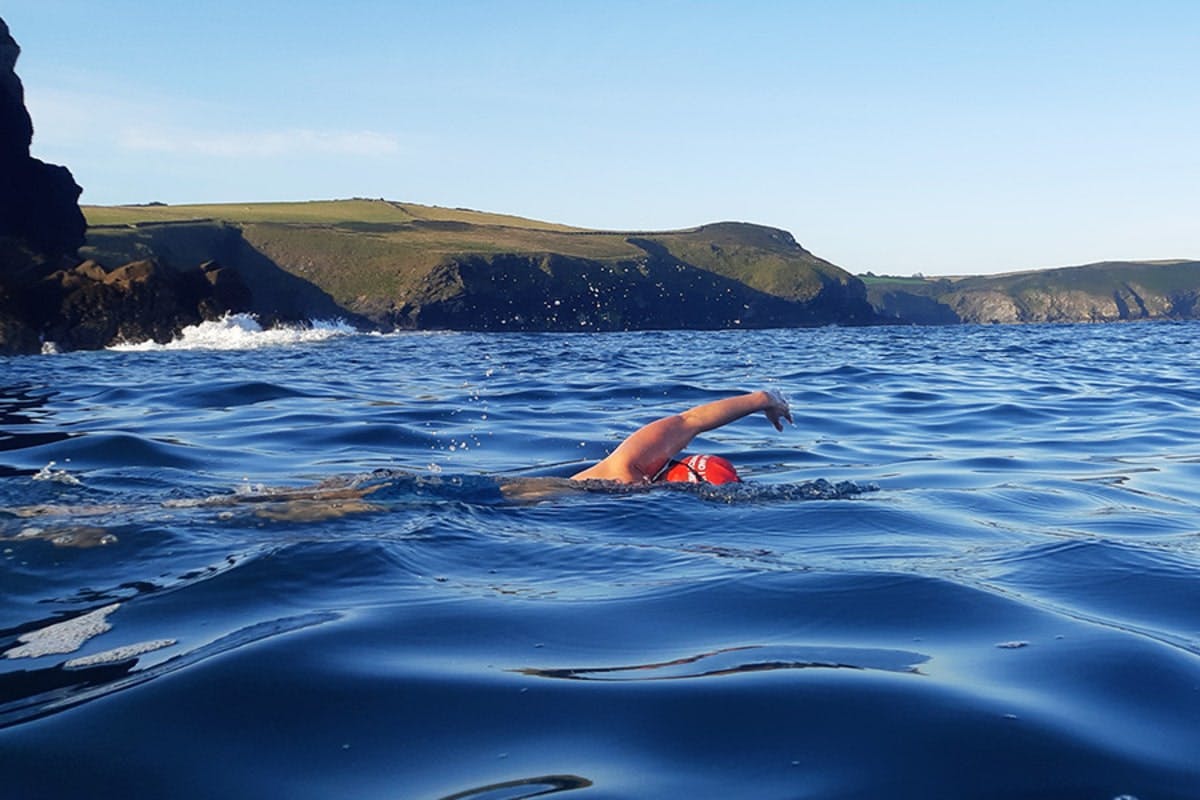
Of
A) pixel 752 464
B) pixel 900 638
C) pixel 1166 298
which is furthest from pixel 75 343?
pixel 1166 298

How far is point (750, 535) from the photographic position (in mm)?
6719

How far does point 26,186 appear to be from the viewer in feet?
152

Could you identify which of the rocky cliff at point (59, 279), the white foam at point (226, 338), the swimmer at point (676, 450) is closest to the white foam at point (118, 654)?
the swimmer at point (676, 450)

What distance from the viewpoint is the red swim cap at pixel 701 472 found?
822 cm

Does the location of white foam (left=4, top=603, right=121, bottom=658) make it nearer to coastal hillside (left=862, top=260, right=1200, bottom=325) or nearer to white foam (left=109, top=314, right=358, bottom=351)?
white foam (left=109, top=314, right=358, bottom=351)

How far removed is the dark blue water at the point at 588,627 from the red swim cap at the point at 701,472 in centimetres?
28

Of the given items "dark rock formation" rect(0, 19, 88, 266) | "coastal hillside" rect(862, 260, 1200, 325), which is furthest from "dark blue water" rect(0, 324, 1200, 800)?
"coastal hillside" rect(862, 260, 1200, 325)

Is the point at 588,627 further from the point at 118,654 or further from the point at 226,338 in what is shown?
the point at 226,338

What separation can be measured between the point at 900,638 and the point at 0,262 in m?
41.4

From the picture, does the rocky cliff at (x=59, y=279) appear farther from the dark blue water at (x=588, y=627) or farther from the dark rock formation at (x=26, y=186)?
the dark blue water at (x=588, y=627)

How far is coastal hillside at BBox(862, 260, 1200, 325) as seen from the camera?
171750mm

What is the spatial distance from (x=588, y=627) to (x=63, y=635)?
2050mm

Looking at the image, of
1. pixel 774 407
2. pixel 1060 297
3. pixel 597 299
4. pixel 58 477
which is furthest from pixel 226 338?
pixel 1060 297

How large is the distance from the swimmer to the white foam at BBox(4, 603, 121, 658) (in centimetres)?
388
